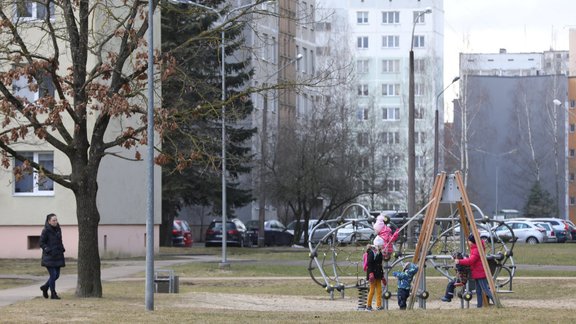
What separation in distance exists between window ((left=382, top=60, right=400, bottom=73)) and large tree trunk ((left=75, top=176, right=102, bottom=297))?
4193 inches

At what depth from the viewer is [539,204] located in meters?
101

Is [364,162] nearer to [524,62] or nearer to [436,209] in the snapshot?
[436,209]

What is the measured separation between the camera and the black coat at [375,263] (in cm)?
2280

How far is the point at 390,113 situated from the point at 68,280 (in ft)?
314

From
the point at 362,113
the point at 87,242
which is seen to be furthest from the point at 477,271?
the point at 362,113

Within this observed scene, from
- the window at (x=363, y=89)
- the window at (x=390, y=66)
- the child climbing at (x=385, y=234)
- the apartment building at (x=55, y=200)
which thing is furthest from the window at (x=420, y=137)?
the child climbing at (x=385, y=234)

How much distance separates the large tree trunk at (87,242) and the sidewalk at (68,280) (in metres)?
1.41

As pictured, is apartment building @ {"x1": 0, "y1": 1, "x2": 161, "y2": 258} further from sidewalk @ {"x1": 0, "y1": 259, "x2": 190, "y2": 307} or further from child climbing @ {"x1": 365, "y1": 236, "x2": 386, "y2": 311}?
child climbing @ {"x1": 365, "y1": 236, "x2": 386, "y2": 311}

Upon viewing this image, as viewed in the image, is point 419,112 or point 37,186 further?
point 419,112

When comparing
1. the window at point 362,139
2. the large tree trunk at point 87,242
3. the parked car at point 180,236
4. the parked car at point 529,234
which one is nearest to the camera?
the large tree trunk at point 87,242

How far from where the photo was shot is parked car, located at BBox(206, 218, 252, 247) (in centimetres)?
6338

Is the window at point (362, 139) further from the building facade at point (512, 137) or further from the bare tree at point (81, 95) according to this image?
the bare tree at point (81, 95)

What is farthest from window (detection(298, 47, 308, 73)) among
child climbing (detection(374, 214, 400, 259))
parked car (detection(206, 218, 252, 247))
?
child climbing (detection(374, 214, 400, 259))

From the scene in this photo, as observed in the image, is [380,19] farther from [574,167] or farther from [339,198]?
[339,198]
